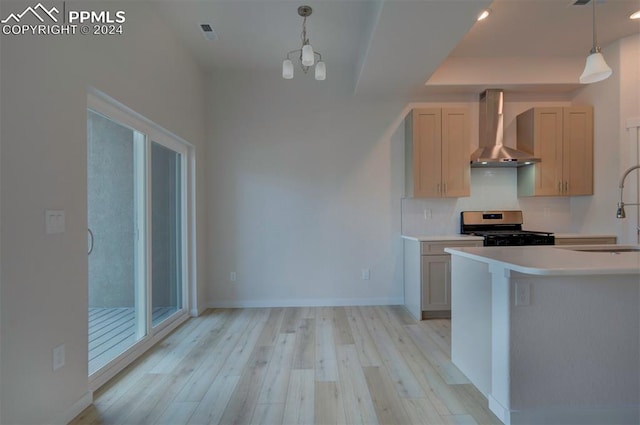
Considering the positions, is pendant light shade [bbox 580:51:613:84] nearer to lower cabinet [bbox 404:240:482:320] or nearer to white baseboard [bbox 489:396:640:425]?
lower cabinet [bbox 404:240:482:320]

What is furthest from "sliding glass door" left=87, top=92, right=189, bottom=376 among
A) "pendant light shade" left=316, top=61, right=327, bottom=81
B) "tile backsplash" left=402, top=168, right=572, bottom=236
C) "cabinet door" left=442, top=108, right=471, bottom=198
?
"cabinet door" left=442, top=108, right=471, bottom=198

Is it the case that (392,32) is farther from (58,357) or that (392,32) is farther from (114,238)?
(58,357)

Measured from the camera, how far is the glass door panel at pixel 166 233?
294cm

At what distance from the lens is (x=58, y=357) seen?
1675 millimetres

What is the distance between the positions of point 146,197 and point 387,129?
2945 mm

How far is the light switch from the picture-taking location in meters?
1.61

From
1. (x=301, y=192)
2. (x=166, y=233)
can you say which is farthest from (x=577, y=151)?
(x=166, y=233)

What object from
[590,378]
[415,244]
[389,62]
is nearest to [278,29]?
[389,62]

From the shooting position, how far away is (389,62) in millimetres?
3035

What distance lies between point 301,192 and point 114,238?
216 centimetres

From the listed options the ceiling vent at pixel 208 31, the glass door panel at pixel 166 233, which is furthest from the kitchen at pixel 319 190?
the ceiling vent at pixel 208 31

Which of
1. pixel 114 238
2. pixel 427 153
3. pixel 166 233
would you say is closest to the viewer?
pixel 114 238

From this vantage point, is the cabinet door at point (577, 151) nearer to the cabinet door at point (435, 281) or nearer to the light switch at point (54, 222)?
the cabinet door at point (435, 281)

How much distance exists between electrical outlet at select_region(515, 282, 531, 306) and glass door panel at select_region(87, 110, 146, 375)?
8.88 ft
